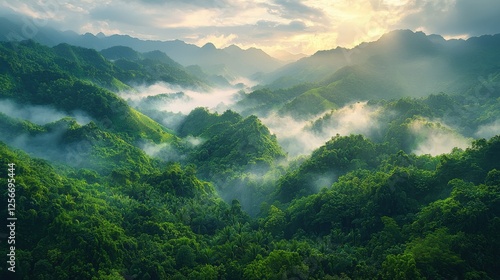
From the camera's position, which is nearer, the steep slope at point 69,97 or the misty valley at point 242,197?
the misty valley at point 242,197

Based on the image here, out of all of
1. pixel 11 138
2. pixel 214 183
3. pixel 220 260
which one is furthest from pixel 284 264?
pixel 11 138

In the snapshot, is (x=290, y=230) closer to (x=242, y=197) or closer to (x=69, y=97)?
(x=242, y=197)

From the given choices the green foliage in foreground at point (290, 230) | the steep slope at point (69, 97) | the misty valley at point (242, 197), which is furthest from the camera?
the steep slope at point (69, 97)

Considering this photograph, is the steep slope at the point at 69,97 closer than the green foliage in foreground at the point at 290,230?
No

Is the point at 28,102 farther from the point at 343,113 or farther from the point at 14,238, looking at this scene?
the point at 343,113

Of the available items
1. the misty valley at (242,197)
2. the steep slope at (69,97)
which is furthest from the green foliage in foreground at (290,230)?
the steep slope at (69,97)

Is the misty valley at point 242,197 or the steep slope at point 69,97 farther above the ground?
the steep slope at point 69,97

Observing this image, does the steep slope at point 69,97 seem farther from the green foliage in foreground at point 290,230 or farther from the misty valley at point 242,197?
the green foliage in foreground at point 290,230

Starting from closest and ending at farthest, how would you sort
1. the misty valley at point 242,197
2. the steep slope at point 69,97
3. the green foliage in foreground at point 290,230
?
the green foliage in foreground at point 290,230 → the misty valley at point 242,197 → the steep slope at point 69,97

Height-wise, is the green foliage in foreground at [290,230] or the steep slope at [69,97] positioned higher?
the steep slope at [69,97]

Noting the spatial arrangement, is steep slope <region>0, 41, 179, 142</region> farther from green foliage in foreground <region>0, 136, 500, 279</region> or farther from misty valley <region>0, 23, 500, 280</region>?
green foliage in foreground <region>0, 136, 500, 279</region>
